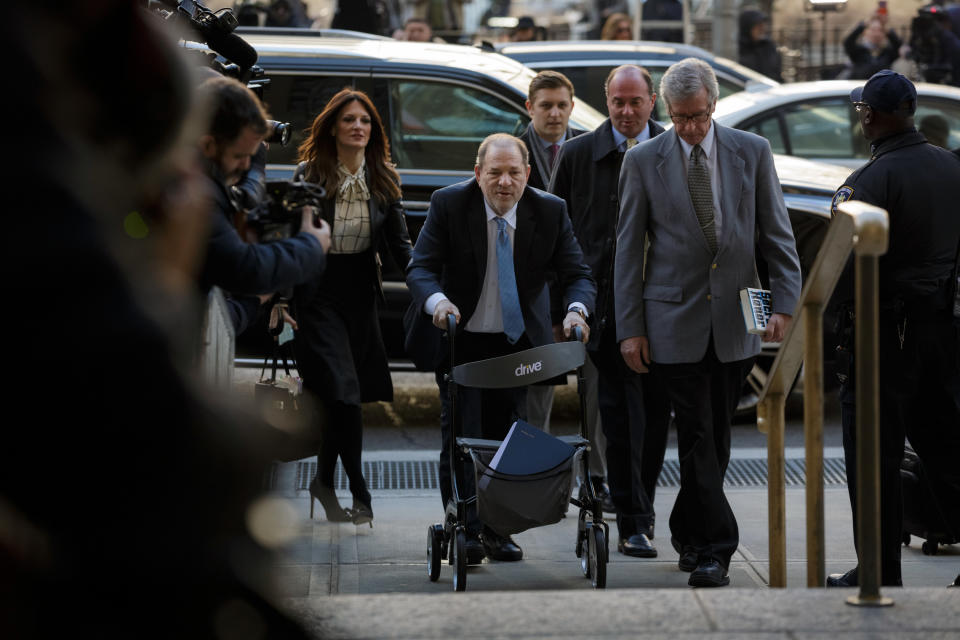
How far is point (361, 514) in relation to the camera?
20.6 feet

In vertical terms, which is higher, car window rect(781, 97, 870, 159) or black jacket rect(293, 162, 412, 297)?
black jacket rect(293, 162, 412, 297)

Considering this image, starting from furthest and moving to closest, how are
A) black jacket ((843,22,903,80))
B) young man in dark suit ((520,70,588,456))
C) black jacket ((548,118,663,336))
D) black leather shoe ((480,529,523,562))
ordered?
black jacket ((843,22,903,80)), young man in dark suit ((520,70,588,456)), black jacket ((548,118,663,336)), black leather shoe ((480,529,523,562))

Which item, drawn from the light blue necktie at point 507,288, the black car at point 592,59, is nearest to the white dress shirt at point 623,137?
the light blue necktie at point 507,288

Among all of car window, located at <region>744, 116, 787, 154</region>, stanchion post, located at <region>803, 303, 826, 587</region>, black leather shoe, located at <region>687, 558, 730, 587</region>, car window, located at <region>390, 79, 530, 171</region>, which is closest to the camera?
stanchion post, located at <region>803, 303, 826, 587</region>

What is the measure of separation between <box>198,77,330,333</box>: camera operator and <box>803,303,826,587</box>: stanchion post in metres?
1.37

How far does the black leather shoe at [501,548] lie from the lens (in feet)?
19.1

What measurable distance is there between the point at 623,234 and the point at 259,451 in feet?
15.3

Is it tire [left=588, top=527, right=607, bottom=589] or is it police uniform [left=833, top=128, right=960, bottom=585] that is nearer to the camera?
police uniform [left=833, top=128, right=960, bottom=585]

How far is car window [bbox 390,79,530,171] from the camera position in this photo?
8508 mm

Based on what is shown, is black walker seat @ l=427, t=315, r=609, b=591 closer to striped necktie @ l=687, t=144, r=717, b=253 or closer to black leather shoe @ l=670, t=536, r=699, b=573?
black leather shoe @ l=670, t=536, r=699, b=573

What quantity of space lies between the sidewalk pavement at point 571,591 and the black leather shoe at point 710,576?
6.0 inches

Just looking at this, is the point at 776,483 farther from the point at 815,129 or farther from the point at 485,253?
the point at 815,129

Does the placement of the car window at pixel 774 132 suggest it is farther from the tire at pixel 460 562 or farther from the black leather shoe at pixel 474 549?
the tire at pixel 460 562

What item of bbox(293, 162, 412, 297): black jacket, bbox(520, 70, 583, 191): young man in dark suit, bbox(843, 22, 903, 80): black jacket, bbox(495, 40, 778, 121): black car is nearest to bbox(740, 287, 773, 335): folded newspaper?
bbox(293, 162, 412, 297): black jacket
